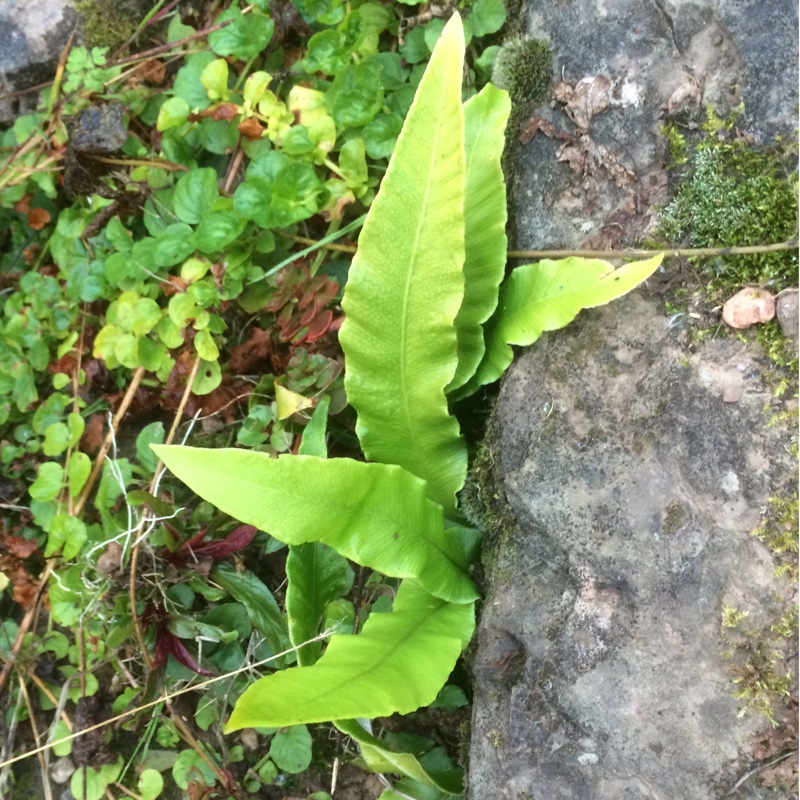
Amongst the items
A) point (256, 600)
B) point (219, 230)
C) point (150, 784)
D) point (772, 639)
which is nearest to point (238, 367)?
point (219, 230)

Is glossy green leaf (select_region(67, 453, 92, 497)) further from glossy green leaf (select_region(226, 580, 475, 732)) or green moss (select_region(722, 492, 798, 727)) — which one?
green moss (select_region(722, 492, 798, 727))

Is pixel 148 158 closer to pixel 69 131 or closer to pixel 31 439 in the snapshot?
pixel 69 131

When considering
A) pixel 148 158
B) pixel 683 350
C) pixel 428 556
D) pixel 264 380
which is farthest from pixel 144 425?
pixel 683 350

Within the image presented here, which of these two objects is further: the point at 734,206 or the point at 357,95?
the point at 357,95

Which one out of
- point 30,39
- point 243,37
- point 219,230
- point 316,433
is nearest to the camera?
point 316,433

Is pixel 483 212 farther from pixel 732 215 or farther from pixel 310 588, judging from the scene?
pixel 310 588
